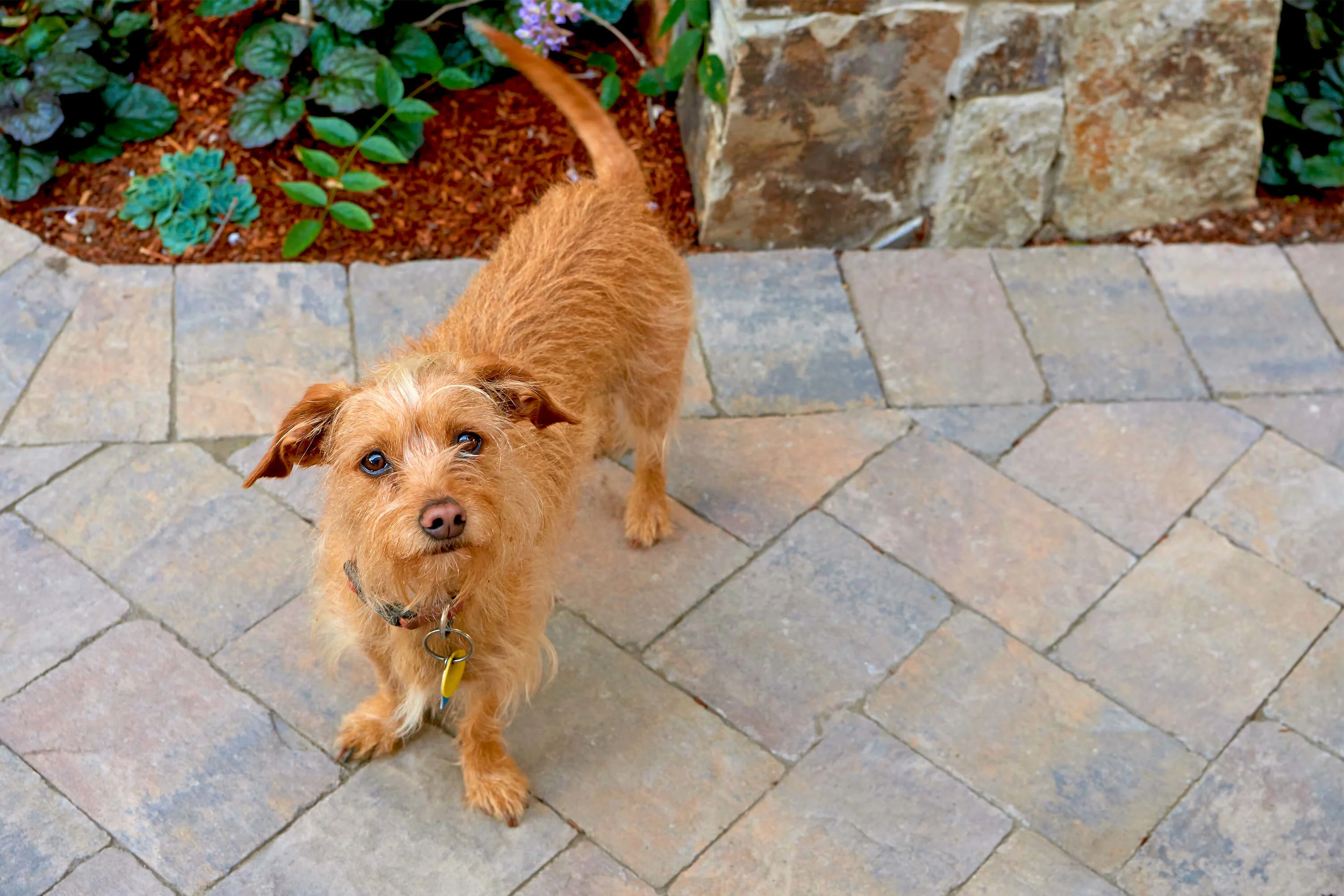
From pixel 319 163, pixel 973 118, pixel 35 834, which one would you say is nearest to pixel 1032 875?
pixel 35 834

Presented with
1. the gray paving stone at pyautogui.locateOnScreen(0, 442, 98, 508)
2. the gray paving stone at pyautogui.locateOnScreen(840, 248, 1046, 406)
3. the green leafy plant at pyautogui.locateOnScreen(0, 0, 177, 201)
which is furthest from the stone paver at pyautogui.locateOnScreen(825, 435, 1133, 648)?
the green leafy plant at pyautogui.locateOnScreen(0, 0, 177, 201)

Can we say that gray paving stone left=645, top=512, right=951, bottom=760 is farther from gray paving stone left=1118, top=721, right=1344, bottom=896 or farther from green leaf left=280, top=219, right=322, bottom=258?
green leaf left=280, top=219, right=322, bottom=258

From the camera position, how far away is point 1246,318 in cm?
443

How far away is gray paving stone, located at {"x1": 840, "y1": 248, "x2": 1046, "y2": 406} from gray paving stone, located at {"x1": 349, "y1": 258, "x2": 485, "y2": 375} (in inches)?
58.6

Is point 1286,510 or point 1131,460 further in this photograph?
point 1131,460

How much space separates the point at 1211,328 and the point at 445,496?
3320mm

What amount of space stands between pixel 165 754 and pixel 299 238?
1.97 meters

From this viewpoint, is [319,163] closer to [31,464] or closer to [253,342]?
[253,342]

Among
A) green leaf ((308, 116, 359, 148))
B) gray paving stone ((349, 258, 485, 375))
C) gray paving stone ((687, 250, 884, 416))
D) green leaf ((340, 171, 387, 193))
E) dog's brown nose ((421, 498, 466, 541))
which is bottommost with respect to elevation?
gray paving stone ((687, 250, 884, 416))

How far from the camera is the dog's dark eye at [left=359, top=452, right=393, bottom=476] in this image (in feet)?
7.54

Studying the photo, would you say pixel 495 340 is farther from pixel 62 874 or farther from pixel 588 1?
pixel 588 1

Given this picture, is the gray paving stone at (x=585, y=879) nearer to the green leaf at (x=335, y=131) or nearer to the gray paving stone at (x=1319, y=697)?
the gray paving stone at (x=1319, y=697)

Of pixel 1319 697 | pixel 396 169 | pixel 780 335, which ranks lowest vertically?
pixel 1319 697

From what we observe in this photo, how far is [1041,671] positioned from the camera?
11.1ft
